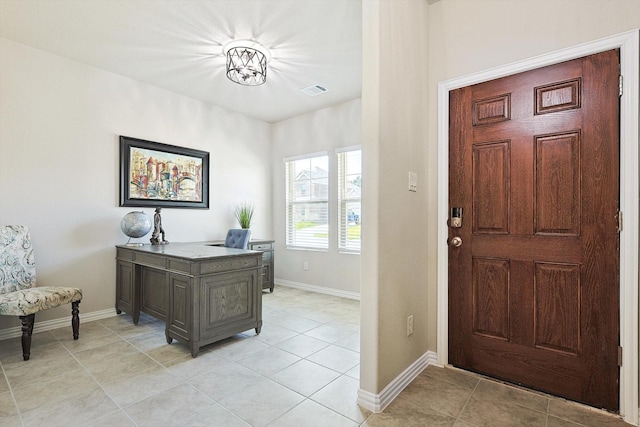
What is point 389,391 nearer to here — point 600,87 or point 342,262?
point 600,87

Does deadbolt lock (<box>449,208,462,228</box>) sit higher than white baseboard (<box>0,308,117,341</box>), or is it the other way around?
deadbolt lock (<box>449,208,462,228</box>)

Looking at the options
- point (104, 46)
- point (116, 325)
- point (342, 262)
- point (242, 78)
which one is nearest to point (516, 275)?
point (342, 262)

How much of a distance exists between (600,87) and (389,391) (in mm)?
2161

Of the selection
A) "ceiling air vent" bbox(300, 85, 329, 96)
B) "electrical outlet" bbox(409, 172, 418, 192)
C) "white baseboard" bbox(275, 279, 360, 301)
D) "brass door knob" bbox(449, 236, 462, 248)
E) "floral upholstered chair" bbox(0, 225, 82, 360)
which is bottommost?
"white baseboard" bbox(275, 279, 360, 301)

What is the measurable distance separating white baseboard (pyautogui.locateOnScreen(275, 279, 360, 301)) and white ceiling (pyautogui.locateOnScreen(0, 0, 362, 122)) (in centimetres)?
279

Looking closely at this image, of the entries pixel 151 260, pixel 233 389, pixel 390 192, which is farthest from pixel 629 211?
pixel 151 260

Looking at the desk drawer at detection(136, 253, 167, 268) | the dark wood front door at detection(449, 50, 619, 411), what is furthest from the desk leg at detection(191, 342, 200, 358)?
the dark wood front door at detection(449, 50, 619, 411)

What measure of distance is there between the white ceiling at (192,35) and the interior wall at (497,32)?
73 centimetres

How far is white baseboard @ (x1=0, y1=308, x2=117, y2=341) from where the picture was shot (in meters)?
2.92

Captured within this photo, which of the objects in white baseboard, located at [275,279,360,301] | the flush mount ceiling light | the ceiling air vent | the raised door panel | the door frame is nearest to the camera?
the door frame

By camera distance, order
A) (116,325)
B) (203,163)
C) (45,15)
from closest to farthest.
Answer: (45,15) → (116,325) → (203,163)

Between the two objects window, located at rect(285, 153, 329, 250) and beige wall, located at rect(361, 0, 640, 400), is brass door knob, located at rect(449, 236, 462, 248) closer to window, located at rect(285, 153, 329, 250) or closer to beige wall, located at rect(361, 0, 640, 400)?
beige wall, located at rect(361, 0, 640, 400)

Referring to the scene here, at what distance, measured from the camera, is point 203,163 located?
4.47m

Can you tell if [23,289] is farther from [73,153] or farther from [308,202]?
[308,202]
